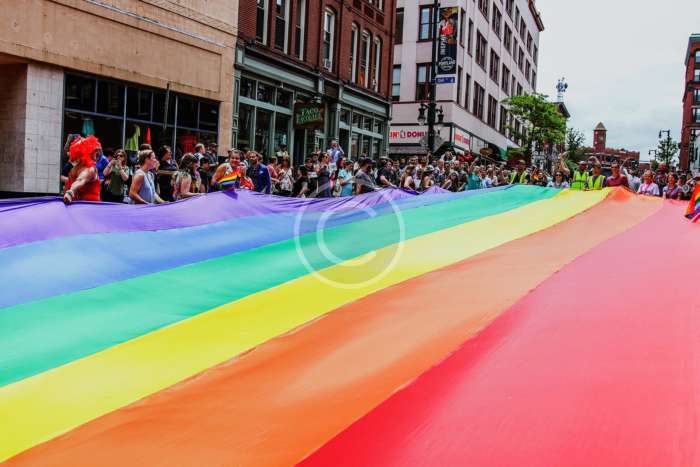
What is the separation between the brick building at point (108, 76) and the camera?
1468 cm


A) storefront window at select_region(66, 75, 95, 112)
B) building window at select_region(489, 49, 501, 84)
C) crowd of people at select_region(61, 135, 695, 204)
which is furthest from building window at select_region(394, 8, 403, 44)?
storefront window at select_region(66, 75, 95, 112)

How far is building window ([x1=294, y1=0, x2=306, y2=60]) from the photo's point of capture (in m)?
24.3

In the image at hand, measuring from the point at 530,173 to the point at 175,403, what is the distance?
565 inches

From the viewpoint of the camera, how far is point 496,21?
173 ft

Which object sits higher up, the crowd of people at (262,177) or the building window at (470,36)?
the building window at (470,36)

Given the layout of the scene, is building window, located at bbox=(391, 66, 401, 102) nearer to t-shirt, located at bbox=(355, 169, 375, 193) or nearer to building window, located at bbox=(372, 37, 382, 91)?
building window, located at bbox=(372, 37, 382, 91)

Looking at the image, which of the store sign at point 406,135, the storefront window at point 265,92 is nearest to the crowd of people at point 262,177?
the storefront window at point 265,92

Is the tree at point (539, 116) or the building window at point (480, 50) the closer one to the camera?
the building window at point (480, 50)

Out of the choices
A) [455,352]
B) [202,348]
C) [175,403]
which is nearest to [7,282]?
[202,348]

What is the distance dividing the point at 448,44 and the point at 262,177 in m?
20.5

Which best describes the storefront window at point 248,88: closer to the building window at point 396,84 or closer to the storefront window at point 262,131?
the storefront window at point 262,131

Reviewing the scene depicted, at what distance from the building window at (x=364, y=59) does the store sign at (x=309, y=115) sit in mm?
6769

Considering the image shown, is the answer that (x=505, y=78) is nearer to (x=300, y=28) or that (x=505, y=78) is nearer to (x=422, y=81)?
(x=422, y=81)

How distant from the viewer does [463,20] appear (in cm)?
4203
